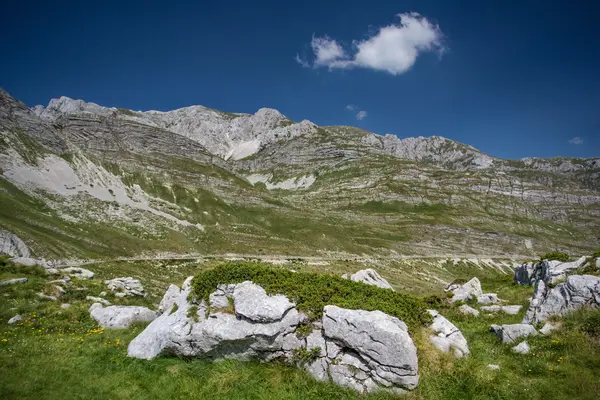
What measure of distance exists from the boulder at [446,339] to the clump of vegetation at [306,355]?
4630 mm

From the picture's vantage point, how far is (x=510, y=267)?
153 metres

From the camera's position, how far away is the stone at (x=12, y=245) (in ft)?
188

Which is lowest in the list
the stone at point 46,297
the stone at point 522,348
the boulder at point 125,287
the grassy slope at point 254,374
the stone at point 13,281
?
the boulder at point 125,287

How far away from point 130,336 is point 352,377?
11.9m

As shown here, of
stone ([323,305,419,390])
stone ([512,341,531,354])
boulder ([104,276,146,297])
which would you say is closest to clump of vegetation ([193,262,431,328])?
stone ([323,305,419,390])

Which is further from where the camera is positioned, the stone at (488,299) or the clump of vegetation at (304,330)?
the stone at (488,299)

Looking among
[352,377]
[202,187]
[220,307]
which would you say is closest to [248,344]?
[220,307]

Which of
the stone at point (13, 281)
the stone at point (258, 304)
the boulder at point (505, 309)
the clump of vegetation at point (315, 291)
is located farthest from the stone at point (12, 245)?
the boulder at point (505, 309)

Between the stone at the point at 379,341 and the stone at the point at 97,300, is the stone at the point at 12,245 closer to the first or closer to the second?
the stone at the point at 97,300

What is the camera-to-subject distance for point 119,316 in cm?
1931

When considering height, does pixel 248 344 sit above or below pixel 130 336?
above

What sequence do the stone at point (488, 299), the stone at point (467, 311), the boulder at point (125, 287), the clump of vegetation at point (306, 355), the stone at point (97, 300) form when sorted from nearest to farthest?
the clump of vegetation at point (306, 355) < the stone at point (467, 311) < the stone at point (97, 300) < the stone at point (488, 299) < the boulder at point (125, 287)

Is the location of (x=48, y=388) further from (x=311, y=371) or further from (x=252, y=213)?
(x=252, y=213)

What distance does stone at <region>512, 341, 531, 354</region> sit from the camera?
1334 centimetres
